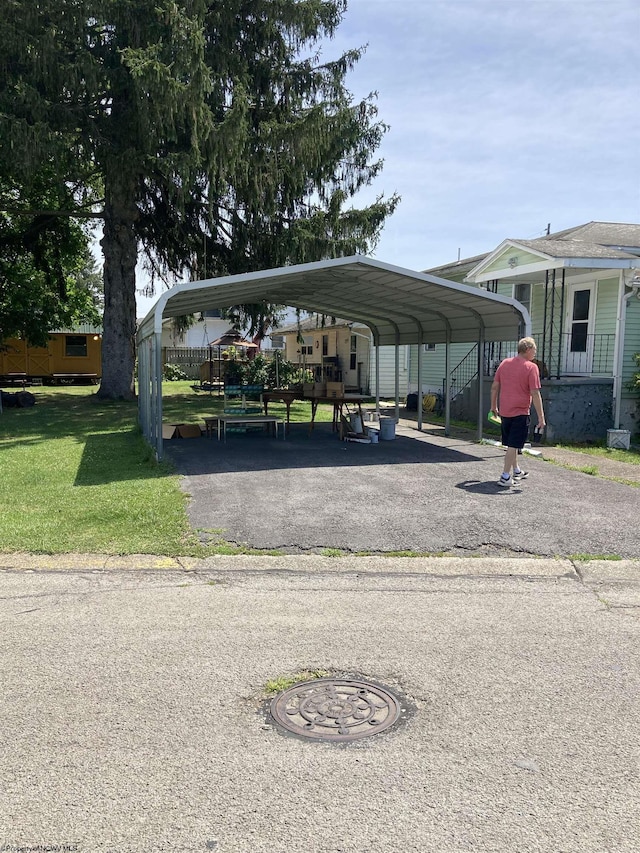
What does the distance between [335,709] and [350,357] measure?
87.9ft

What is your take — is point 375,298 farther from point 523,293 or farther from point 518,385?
point 523,293

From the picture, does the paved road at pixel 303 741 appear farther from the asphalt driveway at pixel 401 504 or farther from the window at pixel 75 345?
the window at pixel 75 345

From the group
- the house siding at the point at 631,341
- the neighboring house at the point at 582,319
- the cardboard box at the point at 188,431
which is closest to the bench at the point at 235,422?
the cardboard box at the point at 188,431

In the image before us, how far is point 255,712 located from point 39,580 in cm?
277

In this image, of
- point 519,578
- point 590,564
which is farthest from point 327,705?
point 590,564

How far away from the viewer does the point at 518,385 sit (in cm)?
873

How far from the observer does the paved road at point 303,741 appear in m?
2.56

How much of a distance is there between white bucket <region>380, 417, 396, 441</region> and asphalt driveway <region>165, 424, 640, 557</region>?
1.98 metres

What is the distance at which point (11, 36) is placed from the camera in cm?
1641

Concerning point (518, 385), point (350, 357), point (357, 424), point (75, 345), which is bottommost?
point (357, 424)

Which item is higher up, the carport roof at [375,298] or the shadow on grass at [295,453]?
the carport roof at [375,298]

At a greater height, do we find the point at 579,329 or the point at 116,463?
the point at 579,329

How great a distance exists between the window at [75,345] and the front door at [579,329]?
84.7 ft

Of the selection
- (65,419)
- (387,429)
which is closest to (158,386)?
(387,429)
